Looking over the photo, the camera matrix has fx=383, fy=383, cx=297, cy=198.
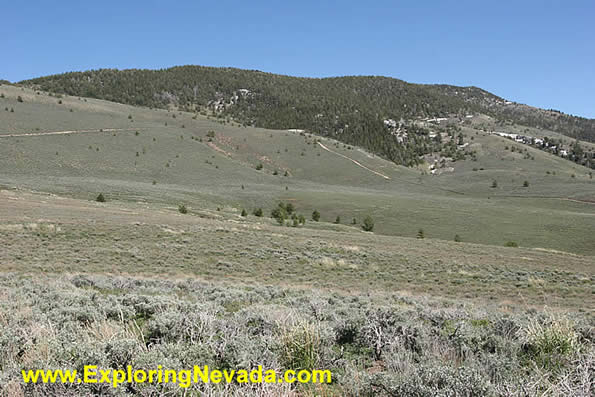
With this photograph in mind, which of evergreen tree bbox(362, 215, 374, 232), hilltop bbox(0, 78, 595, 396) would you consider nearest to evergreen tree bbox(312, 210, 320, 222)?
hilltop bbox(0, 78, 595, 396)

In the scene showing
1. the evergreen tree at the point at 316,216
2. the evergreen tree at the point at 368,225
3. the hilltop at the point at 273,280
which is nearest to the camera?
the hilltop at the point at 273,280

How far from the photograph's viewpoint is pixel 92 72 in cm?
18488

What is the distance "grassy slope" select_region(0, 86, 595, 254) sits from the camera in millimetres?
44062

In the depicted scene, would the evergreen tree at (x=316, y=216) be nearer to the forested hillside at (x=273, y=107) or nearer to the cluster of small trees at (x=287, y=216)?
the cluster of small trees at (x=287, y=216)

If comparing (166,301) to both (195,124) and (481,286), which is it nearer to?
(481,286)

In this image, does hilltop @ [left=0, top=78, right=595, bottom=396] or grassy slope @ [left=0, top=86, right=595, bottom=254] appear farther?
grassy slope @ [left=0, top=86, right=595, bottom=254]

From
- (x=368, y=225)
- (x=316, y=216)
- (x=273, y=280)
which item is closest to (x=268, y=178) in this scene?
(x=316, y=216)

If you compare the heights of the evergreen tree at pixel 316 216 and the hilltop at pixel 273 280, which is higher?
the hilltop at pixel 273 280

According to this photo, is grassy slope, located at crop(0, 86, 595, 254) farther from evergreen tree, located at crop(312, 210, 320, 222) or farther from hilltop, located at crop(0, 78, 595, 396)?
evergreen tree, located at crop(312, 210, 320, 222)

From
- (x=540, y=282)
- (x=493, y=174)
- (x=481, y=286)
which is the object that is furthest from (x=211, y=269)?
(x=493, y=174)

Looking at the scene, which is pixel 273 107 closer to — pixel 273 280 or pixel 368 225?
pixel 368 225

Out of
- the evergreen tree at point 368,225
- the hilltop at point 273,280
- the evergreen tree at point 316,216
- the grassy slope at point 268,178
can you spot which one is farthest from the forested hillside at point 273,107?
the evergreen tree at point 368,225

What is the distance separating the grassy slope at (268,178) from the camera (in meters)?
44.1

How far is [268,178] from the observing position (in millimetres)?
75125
